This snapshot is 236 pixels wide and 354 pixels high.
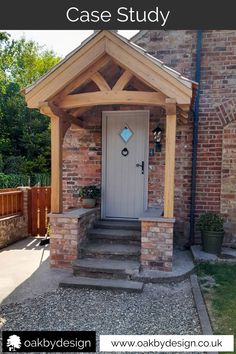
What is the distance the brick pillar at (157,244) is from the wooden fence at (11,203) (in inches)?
146

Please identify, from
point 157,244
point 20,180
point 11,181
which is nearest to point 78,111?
point 157,244

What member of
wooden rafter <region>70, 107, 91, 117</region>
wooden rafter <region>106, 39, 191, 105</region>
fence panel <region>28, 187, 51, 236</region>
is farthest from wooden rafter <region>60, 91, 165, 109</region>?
fence panel <region>28, 187, 51, 236</region>

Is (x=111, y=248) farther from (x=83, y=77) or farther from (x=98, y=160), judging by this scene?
(x=83, y=77)

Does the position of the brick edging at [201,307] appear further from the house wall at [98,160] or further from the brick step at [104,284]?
the house wall at [98,160]

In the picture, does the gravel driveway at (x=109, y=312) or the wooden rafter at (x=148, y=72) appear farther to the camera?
the wooden rafter at (x=148, y=72)

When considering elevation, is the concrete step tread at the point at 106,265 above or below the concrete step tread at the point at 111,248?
below

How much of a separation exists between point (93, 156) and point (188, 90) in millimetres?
2640

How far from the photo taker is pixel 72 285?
13.3 feet

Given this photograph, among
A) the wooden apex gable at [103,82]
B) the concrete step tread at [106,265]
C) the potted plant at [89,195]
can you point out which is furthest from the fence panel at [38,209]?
the wooden apex gable at [103,82]

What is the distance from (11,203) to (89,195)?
2335mm

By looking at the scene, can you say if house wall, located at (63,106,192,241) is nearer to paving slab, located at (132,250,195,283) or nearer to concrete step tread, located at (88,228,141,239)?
concrete step tread, located at (88,228,141,239)

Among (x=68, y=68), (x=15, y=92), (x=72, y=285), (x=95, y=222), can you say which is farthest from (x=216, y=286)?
(x=15, y=92)

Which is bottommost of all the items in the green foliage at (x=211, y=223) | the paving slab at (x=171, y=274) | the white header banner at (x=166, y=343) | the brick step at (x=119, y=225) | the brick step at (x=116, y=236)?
the white header banner at (x=166, y=343)

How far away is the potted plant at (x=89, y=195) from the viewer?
557 cm
